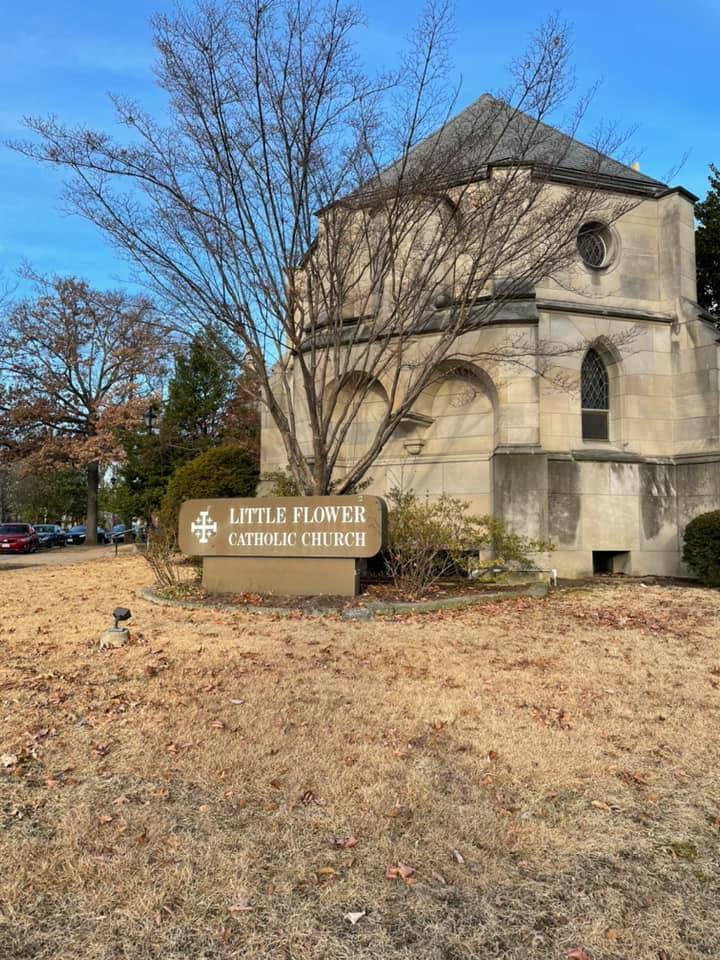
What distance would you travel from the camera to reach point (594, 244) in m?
15.5

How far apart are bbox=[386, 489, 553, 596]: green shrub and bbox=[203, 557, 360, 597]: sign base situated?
0.90 meters

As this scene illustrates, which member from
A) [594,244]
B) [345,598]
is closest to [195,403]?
[594,244]

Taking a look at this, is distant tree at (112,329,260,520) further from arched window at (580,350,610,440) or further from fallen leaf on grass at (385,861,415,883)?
fallen leaf on grass at (385,861,415,883)

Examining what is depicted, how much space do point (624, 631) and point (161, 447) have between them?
20.2m

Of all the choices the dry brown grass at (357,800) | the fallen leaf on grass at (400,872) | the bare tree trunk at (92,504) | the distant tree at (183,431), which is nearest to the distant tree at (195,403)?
the distant tree at (183,431)

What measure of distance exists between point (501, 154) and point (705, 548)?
8.80 metres

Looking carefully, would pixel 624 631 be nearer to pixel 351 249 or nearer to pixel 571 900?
pixel 571 900

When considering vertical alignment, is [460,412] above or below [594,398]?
below

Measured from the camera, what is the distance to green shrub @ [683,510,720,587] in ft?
38.8

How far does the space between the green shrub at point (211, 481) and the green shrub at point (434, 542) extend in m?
5.72

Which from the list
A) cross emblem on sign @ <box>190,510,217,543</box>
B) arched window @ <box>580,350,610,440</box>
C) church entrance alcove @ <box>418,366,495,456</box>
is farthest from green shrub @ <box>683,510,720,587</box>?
cross emblem on sign @ <box>190,510,217,543</box>

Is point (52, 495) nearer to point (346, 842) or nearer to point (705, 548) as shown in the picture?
point (705, 548)

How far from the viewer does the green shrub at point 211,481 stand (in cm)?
1619

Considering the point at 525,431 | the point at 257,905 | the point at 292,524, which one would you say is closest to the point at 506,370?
the point at 525,431
